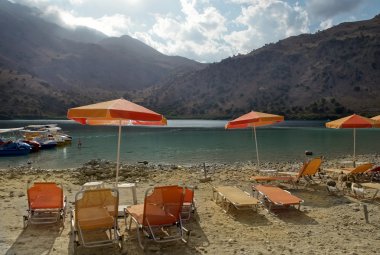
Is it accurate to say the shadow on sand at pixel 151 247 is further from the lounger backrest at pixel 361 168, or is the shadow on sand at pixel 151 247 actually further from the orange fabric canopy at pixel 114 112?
the lounger backrest at pixel 361 168

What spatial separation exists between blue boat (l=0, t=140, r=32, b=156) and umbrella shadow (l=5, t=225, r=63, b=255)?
3061cm

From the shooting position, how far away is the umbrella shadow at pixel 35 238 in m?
6.10

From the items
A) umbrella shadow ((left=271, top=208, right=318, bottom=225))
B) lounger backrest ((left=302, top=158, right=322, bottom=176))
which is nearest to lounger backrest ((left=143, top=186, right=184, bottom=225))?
umbrella shadow ((left=271, top=208, right=318, bottom=225))

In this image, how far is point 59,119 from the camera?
442 ft

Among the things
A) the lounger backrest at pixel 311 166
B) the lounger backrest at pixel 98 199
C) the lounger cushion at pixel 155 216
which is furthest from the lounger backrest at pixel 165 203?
the lounger backrest at pixel 311 166

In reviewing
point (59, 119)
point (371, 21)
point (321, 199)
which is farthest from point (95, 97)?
point (321, 199)

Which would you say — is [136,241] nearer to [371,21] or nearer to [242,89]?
[242,89]

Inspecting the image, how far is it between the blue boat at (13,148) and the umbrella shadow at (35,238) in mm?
30605

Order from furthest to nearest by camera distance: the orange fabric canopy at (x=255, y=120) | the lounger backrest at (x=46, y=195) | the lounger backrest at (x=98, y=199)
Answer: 1. the orange fabric canopy at (x=255, y=120)
2. the lounger backrest at (x=46, y=195)
3. the lounger backrest at (x=98, y=199)

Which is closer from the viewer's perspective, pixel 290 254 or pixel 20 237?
pixel 290 254

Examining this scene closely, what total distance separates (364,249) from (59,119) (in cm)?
13874

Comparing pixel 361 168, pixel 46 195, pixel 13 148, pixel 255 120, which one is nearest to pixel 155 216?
pixel 46 195

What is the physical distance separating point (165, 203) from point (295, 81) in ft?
451

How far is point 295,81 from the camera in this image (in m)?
137
